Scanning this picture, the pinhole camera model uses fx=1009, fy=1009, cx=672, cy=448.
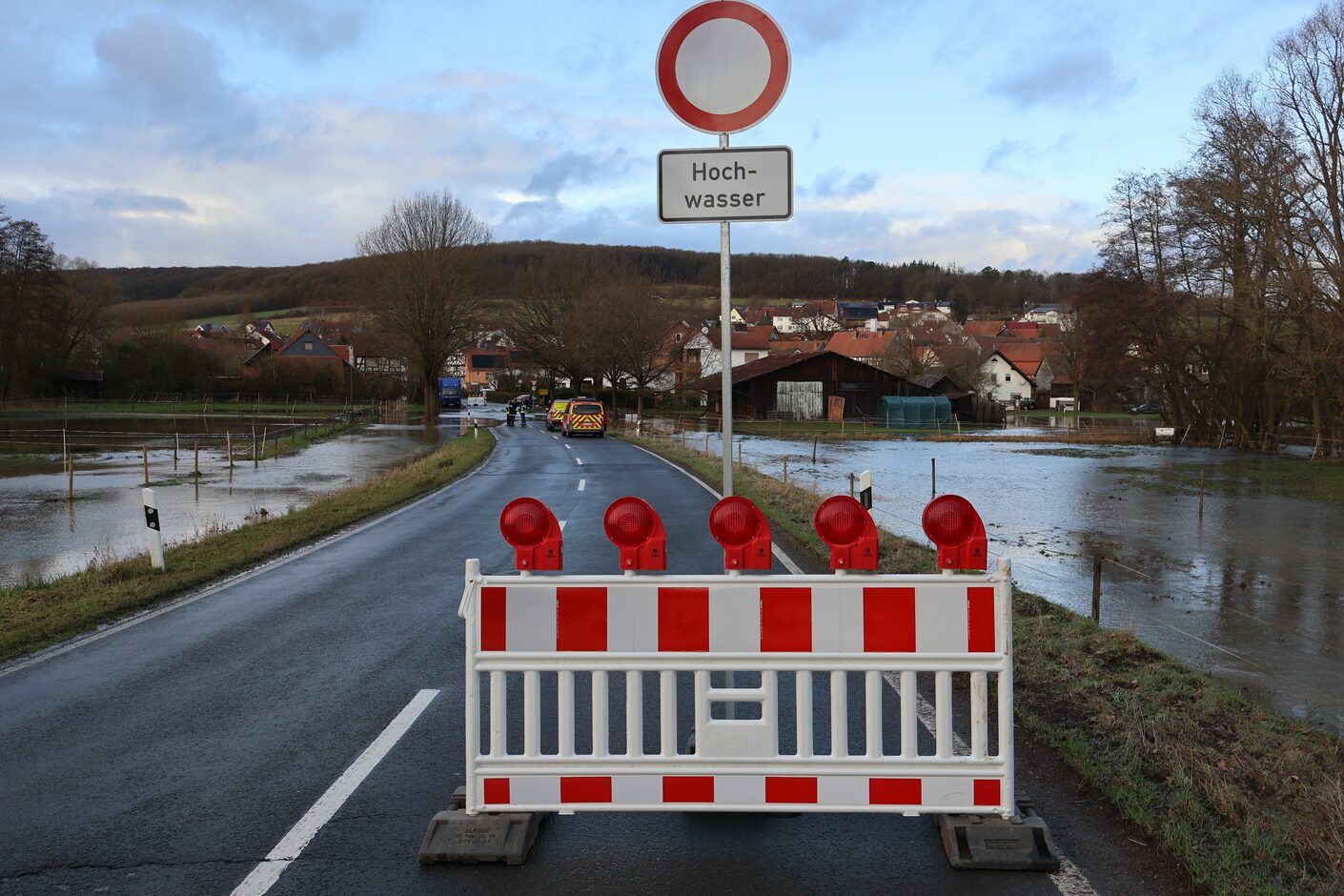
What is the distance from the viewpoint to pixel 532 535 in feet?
13.7

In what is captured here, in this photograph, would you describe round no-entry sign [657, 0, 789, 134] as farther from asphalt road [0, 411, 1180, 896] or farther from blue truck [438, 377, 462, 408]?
blue truck [438, 377, 462, 408]

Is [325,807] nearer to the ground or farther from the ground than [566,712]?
nearer to the ground

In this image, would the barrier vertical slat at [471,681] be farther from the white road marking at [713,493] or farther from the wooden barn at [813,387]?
the wooden barn at [813,387]

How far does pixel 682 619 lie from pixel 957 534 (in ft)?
3.83

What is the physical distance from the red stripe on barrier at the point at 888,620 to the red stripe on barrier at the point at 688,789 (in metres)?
0.86

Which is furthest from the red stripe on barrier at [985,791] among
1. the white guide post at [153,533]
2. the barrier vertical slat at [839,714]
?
the white guide post at [153,533]

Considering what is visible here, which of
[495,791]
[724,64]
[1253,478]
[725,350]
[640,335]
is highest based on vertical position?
[640,335]

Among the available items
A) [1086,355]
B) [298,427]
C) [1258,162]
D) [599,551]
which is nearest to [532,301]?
[298,427]

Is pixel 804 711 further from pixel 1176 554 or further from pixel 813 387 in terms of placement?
pixel 813 387

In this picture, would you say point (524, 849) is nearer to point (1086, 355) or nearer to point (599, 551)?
point (599, 551)

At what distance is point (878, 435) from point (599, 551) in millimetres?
46605

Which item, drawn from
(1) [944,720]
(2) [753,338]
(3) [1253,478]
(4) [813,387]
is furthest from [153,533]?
(2) [753,338]

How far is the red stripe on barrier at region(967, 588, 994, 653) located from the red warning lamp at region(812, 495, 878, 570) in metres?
0.40

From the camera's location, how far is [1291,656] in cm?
960
